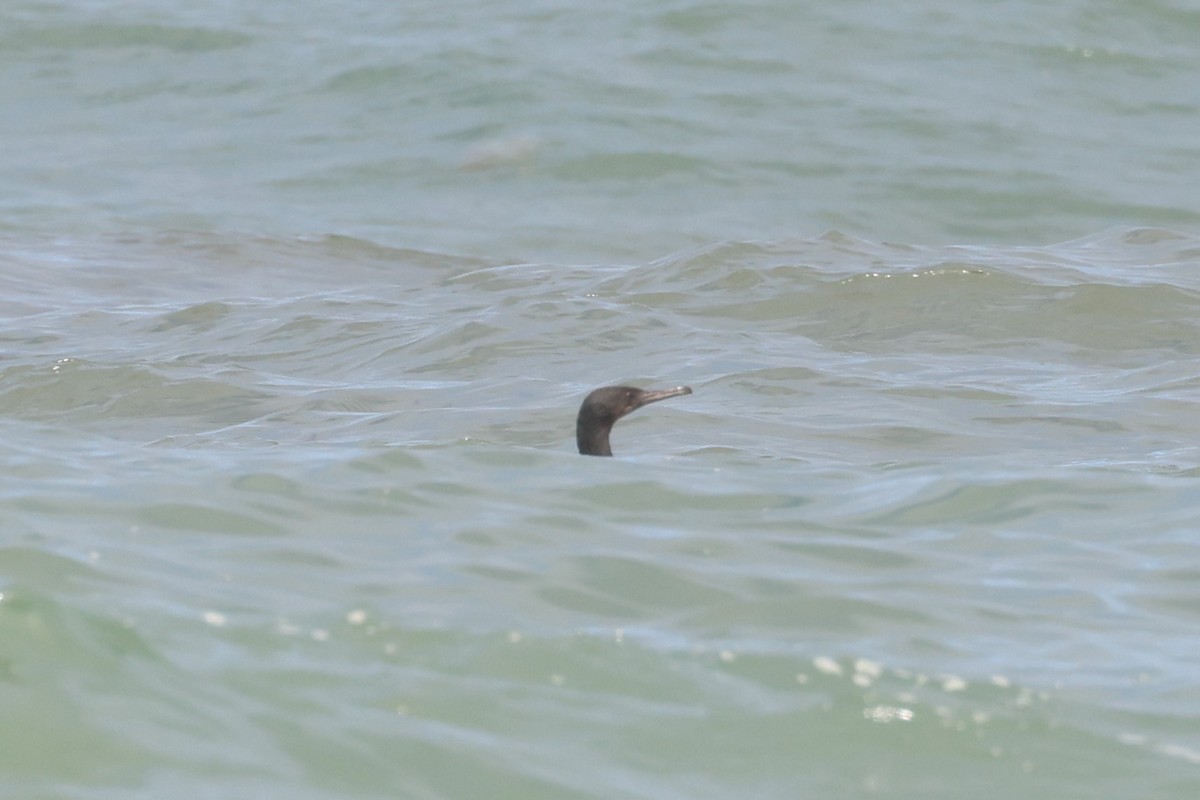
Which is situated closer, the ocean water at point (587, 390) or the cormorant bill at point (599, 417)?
the ocean water at point (587, 390)

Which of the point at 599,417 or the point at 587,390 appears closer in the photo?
the point at 599,417

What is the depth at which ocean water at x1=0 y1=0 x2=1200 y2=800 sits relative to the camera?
4.85m

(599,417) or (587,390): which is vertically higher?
(599,417)

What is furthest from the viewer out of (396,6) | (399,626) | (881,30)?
(396,6)

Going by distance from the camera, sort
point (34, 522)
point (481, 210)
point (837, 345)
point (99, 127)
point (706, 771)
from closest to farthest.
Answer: point (706, 771), point (34, 522), point (837, 345), point (481, 210), point (99, 127)

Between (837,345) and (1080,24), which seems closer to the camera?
(837,345)

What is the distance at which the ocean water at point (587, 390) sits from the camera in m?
4.85

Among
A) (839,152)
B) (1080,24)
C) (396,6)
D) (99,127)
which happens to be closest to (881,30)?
(1080,24)

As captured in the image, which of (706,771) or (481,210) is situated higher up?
(706,771)

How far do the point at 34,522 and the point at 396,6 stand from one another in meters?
18.2

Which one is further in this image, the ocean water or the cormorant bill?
the cormorant bill

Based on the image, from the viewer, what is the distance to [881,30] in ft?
71.6

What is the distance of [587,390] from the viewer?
405 inches

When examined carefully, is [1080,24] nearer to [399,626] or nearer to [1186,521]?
[1186,521]
